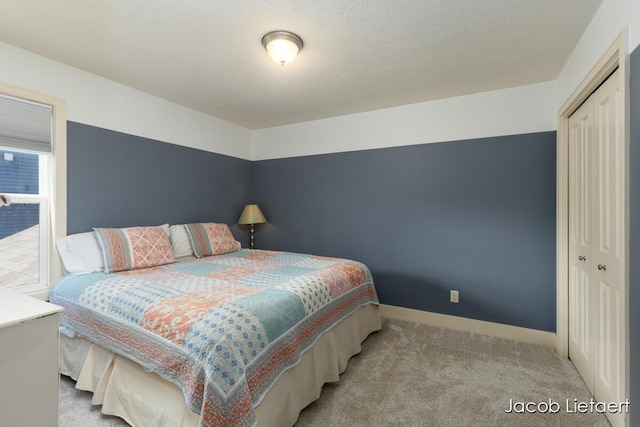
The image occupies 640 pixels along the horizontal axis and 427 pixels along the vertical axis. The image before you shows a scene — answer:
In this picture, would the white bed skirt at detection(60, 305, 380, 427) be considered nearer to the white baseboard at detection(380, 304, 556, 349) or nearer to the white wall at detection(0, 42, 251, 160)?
the white baseboard at detection(380, 304, 556, 349)

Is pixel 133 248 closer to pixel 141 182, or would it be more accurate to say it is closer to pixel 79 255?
pixel 79 255

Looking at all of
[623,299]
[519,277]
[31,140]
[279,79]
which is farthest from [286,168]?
[623,299]

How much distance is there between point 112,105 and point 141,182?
732 millimetres

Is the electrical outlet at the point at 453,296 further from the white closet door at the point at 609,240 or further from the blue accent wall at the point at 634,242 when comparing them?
the blue accent wall at the point at 634,242

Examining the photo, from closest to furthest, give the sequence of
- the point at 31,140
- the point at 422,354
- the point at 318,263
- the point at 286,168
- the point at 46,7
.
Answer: the point at 46,7
the point at 31,140
the point at 422,354
the point at 318,263
the point at 286,168

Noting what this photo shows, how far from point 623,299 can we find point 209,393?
1.93m

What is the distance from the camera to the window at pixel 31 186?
217 centimetres

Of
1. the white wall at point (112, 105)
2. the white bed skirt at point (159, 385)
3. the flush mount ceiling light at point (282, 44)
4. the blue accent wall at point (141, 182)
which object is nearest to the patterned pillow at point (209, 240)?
the blue accent wall at point (141, 182)

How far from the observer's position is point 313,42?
2.07m

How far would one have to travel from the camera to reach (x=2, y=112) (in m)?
2.11

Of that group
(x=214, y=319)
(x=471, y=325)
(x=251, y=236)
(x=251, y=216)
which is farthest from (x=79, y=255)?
(x=471, y=325)

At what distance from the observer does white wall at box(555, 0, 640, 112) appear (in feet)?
4.51

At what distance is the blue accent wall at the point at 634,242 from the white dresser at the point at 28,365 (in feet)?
8.02

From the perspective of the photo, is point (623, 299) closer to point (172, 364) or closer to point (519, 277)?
point (519, 277)
